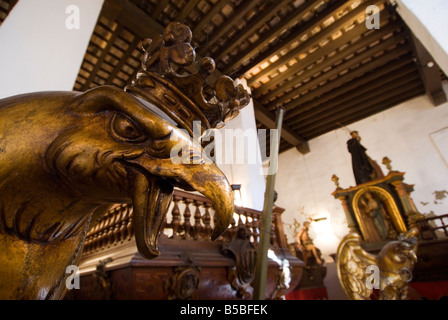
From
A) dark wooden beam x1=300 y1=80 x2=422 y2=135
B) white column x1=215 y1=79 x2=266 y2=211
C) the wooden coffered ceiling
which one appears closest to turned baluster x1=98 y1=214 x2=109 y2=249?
white column x1=215 y1=79 x2=266 y2=211

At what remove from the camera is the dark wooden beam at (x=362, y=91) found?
278 inches

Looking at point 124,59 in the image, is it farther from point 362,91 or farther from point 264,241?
point 362,91

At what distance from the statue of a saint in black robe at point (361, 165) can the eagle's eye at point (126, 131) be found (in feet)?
25.6

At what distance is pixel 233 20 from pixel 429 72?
18.9 feet

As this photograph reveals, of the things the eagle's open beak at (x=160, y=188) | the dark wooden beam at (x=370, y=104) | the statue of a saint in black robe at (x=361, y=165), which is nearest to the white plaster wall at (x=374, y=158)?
the dark wooden beam at (x=370, y=104)

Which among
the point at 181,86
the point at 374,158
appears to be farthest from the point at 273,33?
the point at 374,158

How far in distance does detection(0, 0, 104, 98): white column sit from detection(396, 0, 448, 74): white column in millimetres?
3319

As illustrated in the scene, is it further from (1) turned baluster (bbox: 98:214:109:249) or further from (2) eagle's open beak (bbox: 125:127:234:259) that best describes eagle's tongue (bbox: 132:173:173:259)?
(1) turned baluster (bbox: 98:214:109:249)

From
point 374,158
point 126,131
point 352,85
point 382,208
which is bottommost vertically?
point 126,131

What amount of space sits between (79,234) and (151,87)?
0.29m

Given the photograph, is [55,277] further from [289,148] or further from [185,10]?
[289,148]

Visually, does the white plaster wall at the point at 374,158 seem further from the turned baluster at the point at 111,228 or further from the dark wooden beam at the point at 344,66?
the turned baluster at the point at 111,228

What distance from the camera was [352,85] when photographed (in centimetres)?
721

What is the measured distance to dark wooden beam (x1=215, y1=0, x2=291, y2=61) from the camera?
454 cm
